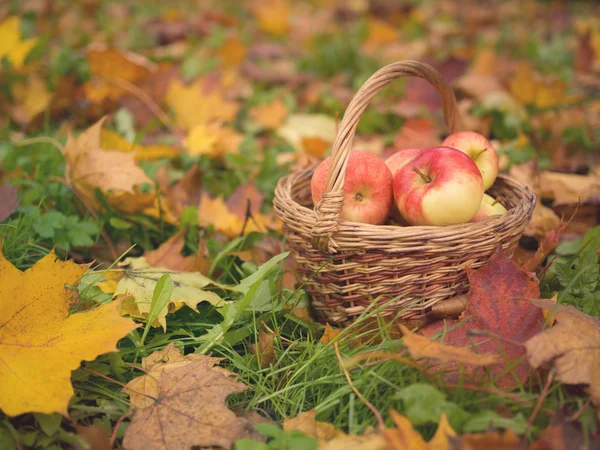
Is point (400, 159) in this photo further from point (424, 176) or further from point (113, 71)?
point (113, 71)

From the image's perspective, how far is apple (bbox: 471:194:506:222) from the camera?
4.75 feet

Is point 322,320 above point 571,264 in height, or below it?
below

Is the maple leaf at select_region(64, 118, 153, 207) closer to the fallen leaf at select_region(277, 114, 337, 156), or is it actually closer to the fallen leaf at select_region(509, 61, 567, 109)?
the fallen leaf at select_region(277, 114, 337, 156)

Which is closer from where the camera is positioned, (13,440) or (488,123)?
(13,440)

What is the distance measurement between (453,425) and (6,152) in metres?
1.90

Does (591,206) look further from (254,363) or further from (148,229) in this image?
(148,229)

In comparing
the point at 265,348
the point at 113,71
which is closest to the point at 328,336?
the point at 265,348

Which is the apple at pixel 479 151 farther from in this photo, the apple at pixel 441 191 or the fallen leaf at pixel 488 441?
the fallen leaf at pixel 488 441

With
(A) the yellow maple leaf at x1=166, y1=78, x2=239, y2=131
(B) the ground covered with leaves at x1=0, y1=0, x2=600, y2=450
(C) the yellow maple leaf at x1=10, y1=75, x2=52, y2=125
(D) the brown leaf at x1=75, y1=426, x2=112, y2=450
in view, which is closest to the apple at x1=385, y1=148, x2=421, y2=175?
(B) the ground covered with leaves at x1=0, y1=0, x2=600, y2=450

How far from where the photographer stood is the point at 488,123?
8.50 ft

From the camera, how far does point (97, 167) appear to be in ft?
5.55

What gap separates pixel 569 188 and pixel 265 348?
4.04 feet

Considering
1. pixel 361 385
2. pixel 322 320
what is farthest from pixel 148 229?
pixel 361 385

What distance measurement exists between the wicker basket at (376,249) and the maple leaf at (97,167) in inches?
20.6
